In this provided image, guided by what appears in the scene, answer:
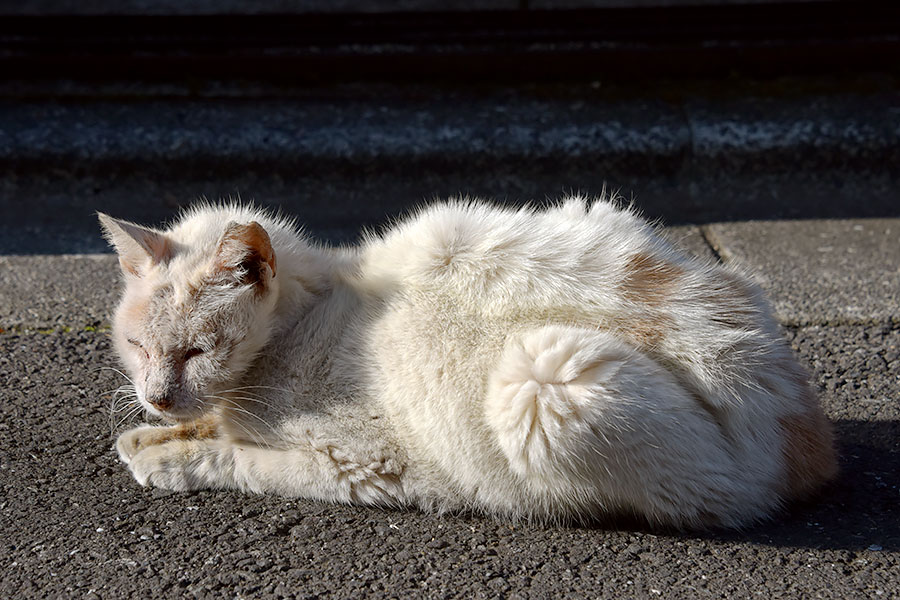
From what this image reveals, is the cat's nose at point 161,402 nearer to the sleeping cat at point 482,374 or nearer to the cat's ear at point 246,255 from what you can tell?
the sleeping cat at point 482,374

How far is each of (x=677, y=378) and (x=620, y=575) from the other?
1.70 feet

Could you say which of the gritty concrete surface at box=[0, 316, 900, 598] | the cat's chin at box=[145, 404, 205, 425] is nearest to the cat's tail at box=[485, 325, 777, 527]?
the gritty concrete surface at box=[0, 316, 900, 598]

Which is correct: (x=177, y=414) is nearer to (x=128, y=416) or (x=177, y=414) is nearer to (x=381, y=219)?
(x=128, y=416)

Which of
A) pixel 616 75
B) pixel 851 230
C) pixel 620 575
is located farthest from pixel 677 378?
pixel 616 75

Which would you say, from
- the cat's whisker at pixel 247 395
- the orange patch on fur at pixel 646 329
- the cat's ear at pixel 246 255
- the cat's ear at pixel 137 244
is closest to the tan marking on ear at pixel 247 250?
the cat's ear at pixel 246 255

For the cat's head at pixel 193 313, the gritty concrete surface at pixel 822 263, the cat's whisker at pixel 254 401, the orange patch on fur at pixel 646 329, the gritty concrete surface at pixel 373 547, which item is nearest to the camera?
the gritty concrete surface at pixel 373 547

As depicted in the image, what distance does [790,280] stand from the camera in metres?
4.07

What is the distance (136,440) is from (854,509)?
6.75 ft

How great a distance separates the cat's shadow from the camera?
8.13 feet

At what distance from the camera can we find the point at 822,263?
4.22 metres

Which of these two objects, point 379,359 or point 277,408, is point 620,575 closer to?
point 379,359

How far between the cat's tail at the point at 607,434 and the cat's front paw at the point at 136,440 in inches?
40.8

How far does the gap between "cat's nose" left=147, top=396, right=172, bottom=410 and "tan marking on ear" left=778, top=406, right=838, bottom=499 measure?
1629 millimetres

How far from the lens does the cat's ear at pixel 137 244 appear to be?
2.63 metres
